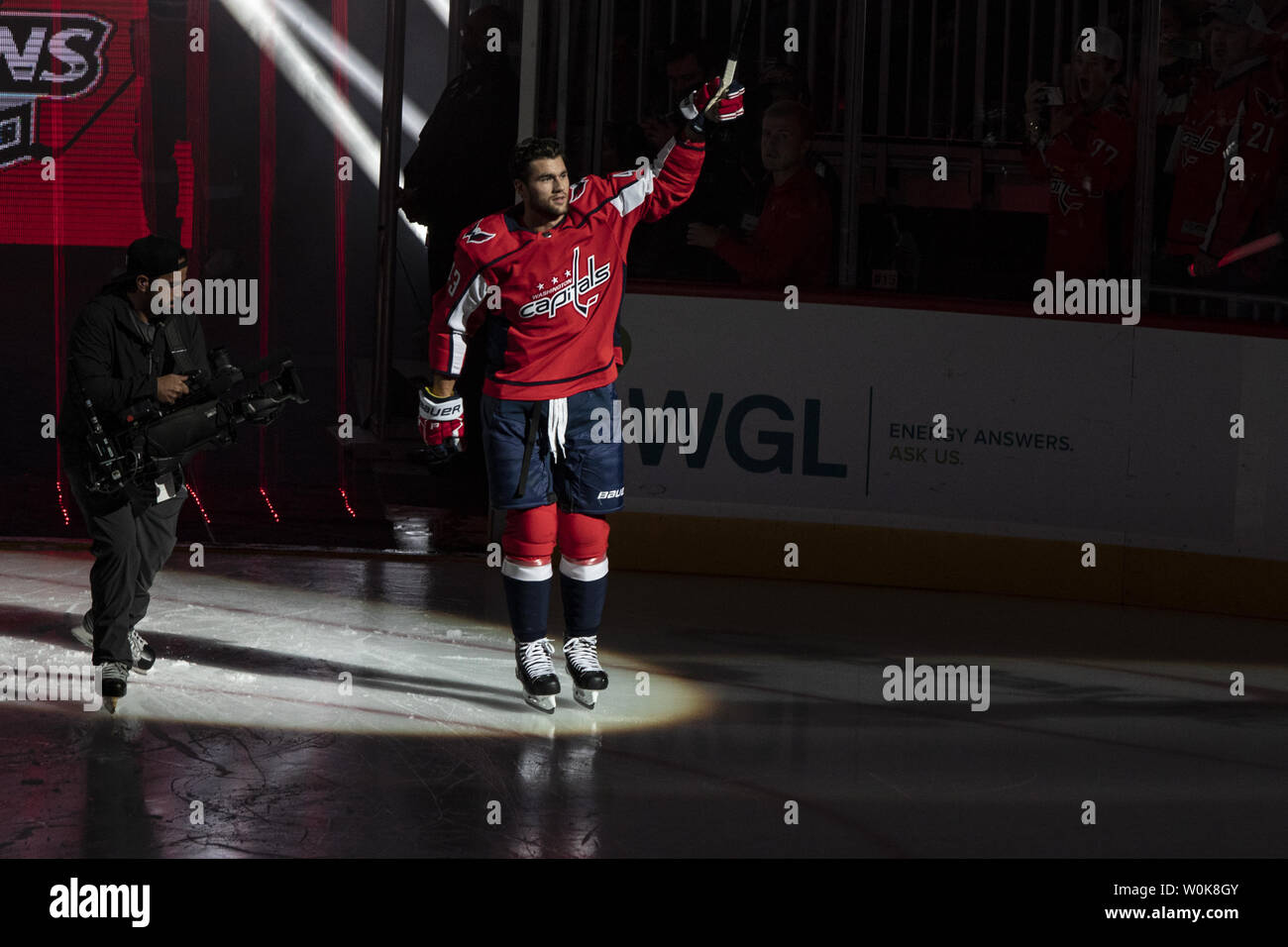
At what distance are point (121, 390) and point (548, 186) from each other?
153 centimetres

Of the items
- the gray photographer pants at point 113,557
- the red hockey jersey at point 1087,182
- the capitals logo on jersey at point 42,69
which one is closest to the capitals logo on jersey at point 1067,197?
the red hockey jersey at point 1087,182

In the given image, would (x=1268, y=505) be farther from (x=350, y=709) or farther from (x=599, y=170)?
(x=350, y=709)

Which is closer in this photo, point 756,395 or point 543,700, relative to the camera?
point 543,700

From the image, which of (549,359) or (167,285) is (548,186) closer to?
(549,359)

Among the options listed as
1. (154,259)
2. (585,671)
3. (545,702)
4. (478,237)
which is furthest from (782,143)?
(154,259)

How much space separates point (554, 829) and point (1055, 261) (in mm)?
4275

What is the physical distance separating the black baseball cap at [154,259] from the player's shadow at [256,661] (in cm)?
154

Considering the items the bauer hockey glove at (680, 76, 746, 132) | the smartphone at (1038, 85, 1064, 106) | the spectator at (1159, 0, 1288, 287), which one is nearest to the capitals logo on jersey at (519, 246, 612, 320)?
the bauer hockey glove at (680, 76, 746, 132)

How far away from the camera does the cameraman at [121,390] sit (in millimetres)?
5812

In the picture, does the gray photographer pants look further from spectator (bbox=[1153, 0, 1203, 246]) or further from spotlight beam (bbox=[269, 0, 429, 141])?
spotlight beam (bbox=[269, 0, 429, 141])

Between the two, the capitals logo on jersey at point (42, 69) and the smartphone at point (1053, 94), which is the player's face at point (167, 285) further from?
the capitals logo on jersey at point (42, 69)

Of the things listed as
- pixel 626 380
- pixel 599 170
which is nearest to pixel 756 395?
pixel 626 380

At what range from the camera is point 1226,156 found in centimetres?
780

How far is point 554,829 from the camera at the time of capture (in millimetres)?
4934
